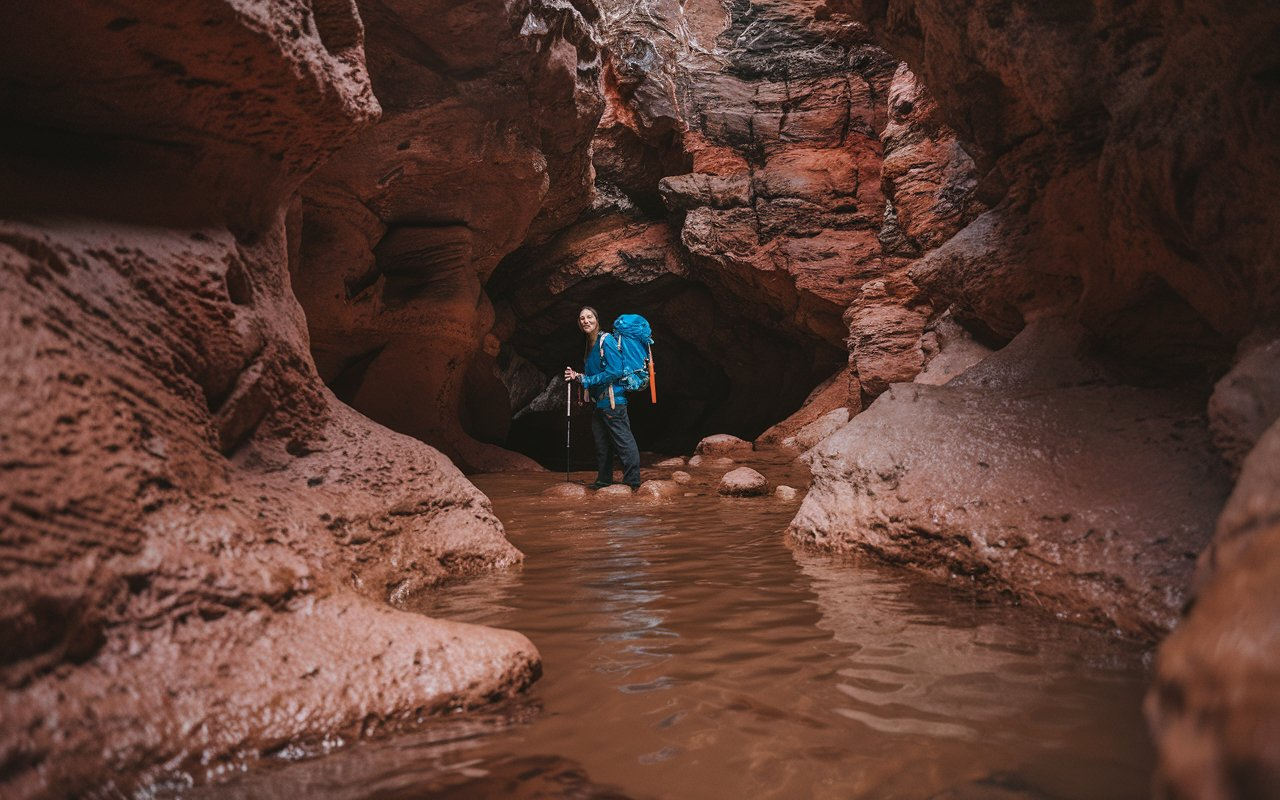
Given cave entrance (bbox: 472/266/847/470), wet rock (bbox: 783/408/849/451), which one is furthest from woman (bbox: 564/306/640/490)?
cave entrance (bbox: 472/266/847/470)

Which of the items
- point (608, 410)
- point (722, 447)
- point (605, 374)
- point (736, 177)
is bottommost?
point (722, 447)

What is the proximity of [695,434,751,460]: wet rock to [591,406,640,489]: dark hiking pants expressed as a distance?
448cm

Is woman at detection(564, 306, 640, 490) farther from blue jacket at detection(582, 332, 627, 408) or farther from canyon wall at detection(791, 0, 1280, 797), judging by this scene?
canyon wall at detection(791, 0, 1280, 797)

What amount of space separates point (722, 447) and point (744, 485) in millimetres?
5778

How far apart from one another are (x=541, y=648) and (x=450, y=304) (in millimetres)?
7612

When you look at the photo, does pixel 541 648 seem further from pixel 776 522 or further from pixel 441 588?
pixel 776 522

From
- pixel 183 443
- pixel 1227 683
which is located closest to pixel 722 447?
pixel 183 443

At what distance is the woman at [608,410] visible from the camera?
8023 millimetres

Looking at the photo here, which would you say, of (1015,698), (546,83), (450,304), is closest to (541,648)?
(1015,698)

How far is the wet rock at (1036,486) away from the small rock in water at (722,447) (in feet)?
25.6

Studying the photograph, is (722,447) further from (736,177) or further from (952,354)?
(952,354)

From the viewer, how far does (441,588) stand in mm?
3791

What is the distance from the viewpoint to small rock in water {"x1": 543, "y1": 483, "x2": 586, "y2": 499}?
24.0ft

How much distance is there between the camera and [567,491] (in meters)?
7.43
